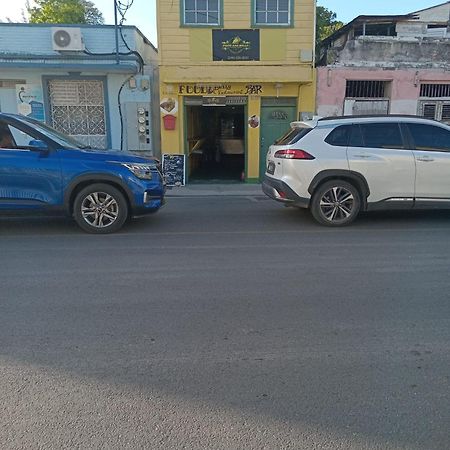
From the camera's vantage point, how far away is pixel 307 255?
16.8 feet

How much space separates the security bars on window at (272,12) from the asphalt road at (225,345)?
8.53 metres

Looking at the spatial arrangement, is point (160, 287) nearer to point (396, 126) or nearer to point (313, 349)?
point (313, 349)

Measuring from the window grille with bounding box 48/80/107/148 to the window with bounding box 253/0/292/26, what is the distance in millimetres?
5115

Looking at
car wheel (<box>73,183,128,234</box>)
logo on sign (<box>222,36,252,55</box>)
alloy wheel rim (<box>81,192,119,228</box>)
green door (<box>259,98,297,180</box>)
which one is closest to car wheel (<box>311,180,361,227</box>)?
car wheel (<box>73,183,128,234</box>)

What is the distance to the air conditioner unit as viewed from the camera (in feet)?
36.4

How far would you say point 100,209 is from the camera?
6.12 metres

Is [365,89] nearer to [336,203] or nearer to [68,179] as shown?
[336,203]

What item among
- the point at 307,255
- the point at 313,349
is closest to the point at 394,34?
the point at 307,255

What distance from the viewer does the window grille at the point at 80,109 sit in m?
11.9

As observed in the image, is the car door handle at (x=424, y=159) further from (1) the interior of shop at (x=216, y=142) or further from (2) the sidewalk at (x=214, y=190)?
(1) the interior of shop at (x=216, y=142)

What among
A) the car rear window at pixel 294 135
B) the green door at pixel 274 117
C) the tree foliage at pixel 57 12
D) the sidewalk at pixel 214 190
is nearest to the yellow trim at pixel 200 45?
the green door at pixel 274 117

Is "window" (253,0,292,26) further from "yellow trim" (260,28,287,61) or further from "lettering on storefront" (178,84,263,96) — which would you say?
"lettering on storefront" (178,84,263,96)

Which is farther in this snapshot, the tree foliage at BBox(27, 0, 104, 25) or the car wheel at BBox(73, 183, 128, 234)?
the tree foliage at BBox(27, 0, 104, 25)

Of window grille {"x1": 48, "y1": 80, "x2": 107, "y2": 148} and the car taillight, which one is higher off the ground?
window grille {"x1": 48, "y1": 80, "x2": 107, "y2": 148}
